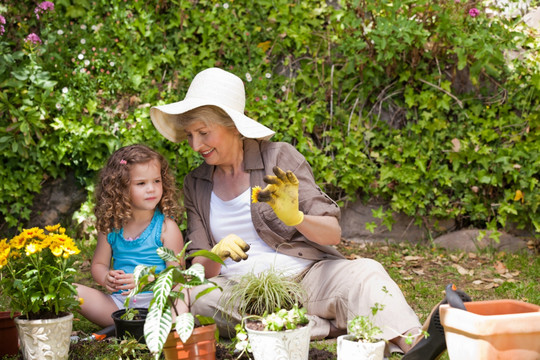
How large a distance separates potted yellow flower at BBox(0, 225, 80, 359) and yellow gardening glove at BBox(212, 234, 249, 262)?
20.0 inches

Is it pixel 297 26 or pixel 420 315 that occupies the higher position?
pixel 297 26

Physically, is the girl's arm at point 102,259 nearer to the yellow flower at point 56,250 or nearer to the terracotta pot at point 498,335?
the yellow flower at point 56,250

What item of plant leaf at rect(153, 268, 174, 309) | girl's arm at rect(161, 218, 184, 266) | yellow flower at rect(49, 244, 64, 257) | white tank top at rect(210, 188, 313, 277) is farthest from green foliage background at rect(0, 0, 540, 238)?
plant leaf at rect(153, 268, 174, 309)

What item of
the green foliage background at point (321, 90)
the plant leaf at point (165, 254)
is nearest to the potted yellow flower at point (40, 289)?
the plant leaf at point (165, 254)

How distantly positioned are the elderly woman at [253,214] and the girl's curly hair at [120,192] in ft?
0.38

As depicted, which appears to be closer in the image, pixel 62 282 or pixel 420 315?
pixel 62 282

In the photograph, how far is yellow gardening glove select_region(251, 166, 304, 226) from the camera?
2.17 m

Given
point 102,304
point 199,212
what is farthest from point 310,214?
point 102,304

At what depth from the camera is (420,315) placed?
302cm

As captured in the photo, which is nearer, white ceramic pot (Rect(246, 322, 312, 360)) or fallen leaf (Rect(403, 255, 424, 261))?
white ceramic pot (Rect(246, 322, 312, 360))

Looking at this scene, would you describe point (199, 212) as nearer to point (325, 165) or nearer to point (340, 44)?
point (325, 165)

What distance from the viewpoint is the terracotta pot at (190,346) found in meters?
1.94

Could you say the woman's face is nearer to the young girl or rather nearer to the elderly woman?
the elderly woman

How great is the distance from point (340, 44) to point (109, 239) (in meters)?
2.32
